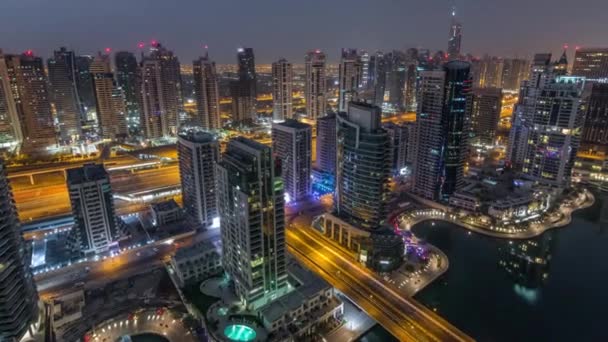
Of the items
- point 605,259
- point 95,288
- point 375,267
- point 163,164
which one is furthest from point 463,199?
point 163,164

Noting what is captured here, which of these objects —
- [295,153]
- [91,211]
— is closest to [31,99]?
[91,211]

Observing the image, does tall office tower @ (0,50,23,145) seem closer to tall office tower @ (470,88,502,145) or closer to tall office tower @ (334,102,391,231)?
tall office tower @ (334,102,391,231)

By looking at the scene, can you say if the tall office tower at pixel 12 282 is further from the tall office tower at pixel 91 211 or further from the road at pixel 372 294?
the road at pixel 372 294

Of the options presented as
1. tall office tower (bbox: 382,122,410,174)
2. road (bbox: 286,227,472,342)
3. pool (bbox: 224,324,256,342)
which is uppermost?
tall office tower (bbox: 382,122,410,174)

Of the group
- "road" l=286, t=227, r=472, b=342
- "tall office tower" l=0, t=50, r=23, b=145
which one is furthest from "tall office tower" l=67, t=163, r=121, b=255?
"tall office tower" l=0, t=50, r=23, b=145

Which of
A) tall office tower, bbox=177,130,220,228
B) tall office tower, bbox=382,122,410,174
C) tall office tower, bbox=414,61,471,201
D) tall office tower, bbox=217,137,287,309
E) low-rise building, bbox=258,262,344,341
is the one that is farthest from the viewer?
tall office tower, bbox=382,122,410,174

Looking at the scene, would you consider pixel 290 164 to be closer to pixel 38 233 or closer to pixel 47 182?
pixel 38 233

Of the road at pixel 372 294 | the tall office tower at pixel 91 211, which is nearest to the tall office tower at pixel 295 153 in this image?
the road at pixel 372 294
